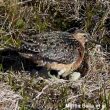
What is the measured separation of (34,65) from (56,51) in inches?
23.4

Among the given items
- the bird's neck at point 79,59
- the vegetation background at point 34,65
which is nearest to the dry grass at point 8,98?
the vegetation background at point 34,65

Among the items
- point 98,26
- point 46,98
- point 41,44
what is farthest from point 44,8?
point 46,98

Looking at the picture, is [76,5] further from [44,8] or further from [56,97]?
[56,97]

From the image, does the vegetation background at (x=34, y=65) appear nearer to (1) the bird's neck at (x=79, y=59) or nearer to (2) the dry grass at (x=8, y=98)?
(2) the dry grass at (x=8, y=98)

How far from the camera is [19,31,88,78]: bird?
20.9 feet

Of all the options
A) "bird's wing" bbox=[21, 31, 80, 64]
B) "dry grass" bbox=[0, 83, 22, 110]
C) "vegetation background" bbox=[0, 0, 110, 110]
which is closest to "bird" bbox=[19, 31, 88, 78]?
"bird's wing" bbox=[21, 31, 80, 64]

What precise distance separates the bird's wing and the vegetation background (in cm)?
32

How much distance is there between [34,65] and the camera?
6965mm

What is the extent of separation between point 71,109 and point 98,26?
5.37 feet

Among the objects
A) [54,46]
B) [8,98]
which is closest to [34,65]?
[54,46]

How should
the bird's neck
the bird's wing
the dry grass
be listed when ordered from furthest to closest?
the bird's neck
the bird's wing
the dry grass

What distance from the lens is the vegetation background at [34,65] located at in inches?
245

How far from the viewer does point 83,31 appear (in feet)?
23.2

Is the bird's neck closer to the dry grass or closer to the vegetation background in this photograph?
the vegetation background
